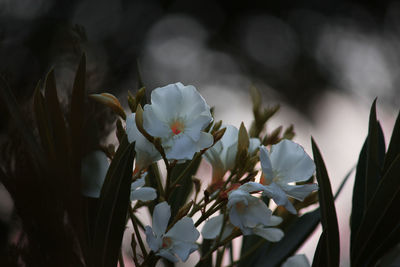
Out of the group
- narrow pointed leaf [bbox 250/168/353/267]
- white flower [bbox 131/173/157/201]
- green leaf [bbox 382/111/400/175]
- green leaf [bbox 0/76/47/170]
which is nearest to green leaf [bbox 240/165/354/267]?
narrow pointed leaf [bbox 250/168/353/267]

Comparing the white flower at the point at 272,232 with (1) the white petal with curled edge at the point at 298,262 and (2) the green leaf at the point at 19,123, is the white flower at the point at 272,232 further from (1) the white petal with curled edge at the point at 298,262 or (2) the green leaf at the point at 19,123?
(2) the green leaf at the point at 19,123

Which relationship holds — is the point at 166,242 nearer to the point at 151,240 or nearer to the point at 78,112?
the point at 151,240

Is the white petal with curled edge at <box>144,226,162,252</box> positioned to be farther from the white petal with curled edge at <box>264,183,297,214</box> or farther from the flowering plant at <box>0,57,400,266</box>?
the white petal with curled edge at <box>264,183,297,214</box>

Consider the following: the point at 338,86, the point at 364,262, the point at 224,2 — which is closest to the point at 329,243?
the point at 364,262

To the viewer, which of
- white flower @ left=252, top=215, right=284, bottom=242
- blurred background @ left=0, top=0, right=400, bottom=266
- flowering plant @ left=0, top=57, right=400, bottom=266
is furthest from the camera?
blurred background @ left=0, top=0, right=400, bottom=266

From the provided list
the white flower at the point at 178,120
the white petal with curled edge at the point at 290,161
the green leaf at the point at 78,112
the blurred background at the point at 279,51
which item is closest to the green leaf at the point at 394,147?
the white petal with curled edge at the point at 290,161
